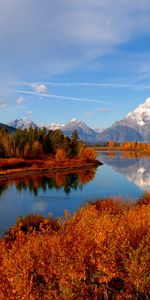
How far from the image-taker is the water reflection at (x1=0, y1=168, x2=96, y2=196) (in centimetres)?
7381

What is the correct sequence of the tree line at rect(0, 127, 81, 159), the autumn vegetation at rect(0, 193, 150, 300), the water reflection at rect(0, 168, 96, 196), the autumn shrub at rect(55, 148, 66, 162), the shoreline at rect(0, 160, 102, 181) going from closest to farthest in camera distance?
the autumn vegetation at rect(0, 193, 150, 300) → the water reflection at rect(0, 168, 96, 196) → the shoreline at rect(0, 160, 102, 181) → the tree line at rect(0, 127, 81, 159) → the autumn shrub at rect(55, 148, 66, 162)

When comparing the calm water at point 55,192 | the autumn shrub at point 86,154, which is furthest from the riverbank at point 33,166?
the autumn shrub at point 86,154

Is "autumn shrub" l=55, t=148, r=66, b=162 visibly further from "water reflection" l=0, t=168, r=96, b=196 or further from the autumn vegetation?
the autumn vegetation

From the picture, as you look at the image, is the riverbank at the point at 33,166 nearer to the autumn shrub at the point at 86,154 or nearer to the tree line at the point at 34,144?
the autumn shrub at the point at 86,154

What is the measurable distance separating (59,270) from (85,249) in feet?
4.82

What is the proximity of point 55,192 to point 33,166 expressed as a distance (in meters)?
42.6

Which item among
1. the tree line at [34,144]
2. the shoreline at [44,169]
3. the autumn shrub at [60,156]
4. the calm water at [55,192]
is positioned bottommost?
the calm water at [55,192]

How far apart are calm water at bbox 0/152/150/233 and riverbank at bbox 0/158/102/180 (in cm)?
882

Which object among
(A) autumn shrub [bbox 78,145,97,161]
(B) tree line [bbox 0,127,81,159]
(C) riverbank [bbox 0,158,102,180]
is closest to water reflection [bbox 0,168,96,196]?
(C) riverbank [bbox 0,158,102,180]

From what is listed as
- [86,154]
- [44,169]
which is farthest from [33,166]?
[86,154]

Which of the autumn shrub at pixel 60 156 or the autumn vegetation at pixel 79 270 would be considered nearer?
the autumn vegetation at pixel 79 270

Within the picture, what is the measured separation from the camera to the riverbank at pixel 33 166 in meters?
97.0

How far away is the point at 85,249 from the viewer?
13.4 m

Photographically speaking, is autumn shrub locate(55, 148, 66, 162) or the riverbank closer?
the riverbank
